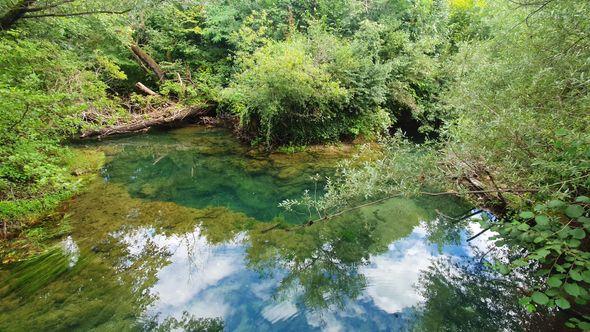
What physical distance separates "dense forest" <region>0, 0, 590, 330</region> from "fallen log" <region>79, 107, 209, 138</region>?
0.07m

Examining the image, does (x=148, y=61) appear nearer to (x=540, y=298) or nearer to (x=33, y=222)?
(x=33, y=222)

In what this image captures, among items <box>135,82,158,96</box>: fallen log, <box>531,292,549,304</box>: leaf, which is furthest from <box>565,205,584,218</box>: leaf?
<box>135,82,158,96</box>: fallen log

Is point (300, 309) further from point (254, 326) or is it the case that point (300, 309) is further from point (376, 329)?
point (376, 329)

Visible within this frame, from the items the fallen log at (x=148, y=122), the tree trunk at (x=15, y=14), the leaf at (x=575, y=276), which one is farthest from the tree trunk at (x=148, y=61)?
the leaf at (x=575, y=276)

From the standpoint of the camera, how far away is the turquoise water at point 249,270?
11.9 ft

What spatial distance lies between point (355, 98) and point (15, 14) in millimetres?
8283

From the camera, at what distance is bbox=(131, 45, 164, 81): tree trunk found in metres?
13.8

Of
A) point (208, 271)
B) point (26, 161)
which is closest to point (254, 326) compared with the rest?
point (208, 271)

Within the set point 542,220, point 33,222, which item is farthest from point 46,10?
point 542,220

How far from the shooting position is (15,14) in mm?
4812

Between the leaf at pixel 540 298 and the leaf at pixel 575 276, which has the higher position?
the leaf at pixel 575 276

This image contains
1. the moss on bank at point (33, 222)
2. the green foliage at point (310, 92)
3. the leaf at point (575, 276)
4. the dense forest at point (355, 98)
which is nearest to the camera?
the leaf at point (575, 276)

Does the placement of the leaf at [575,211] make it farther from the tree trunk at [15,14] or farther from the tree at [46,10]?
the tree trunk at [15,14]

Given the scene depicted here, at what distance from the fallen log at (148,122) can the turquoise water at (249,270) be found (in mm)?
4063
